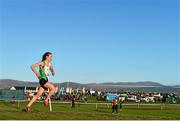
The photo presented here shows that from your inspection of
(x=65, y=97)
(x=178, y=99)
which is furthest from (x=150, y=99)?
(x=65, y=97)

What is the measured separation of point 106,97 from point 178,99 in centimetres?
1848

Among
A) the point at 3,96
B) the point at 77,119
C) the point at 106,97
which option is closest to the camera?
the point at 77,119

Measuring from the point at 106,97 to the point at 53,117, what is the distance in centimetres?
8950

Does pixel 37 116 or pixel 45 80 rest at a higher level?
pixel 45 80

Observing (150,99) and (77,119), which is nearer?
(77,119)

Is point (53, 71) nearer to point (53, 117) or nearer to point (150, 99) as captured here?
point (53, 117)

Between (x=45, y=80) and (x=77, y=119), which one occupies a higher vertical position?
(x=45, y=80)

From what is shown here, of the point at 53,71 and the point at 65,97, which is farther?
the point at 65,97

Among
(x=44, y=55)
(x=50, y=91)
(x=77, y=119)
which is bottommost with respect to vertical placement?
(x=77, y=119)

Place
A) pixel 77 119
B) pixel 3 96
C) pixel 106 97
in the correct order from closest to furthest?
pixel 77 119 < pixel 3 96 < pixel 106 97

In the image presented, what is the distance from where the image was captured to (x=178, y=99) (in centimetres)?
9662

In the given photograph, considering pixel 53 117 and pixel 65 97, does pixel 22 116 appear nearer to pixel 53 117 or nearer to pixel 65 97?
pixel 53 117

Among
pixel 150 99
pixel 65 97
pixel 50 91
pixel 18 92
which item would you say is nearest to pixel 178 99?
pixel 150 99

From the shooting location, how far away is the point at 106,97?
3996 inches
